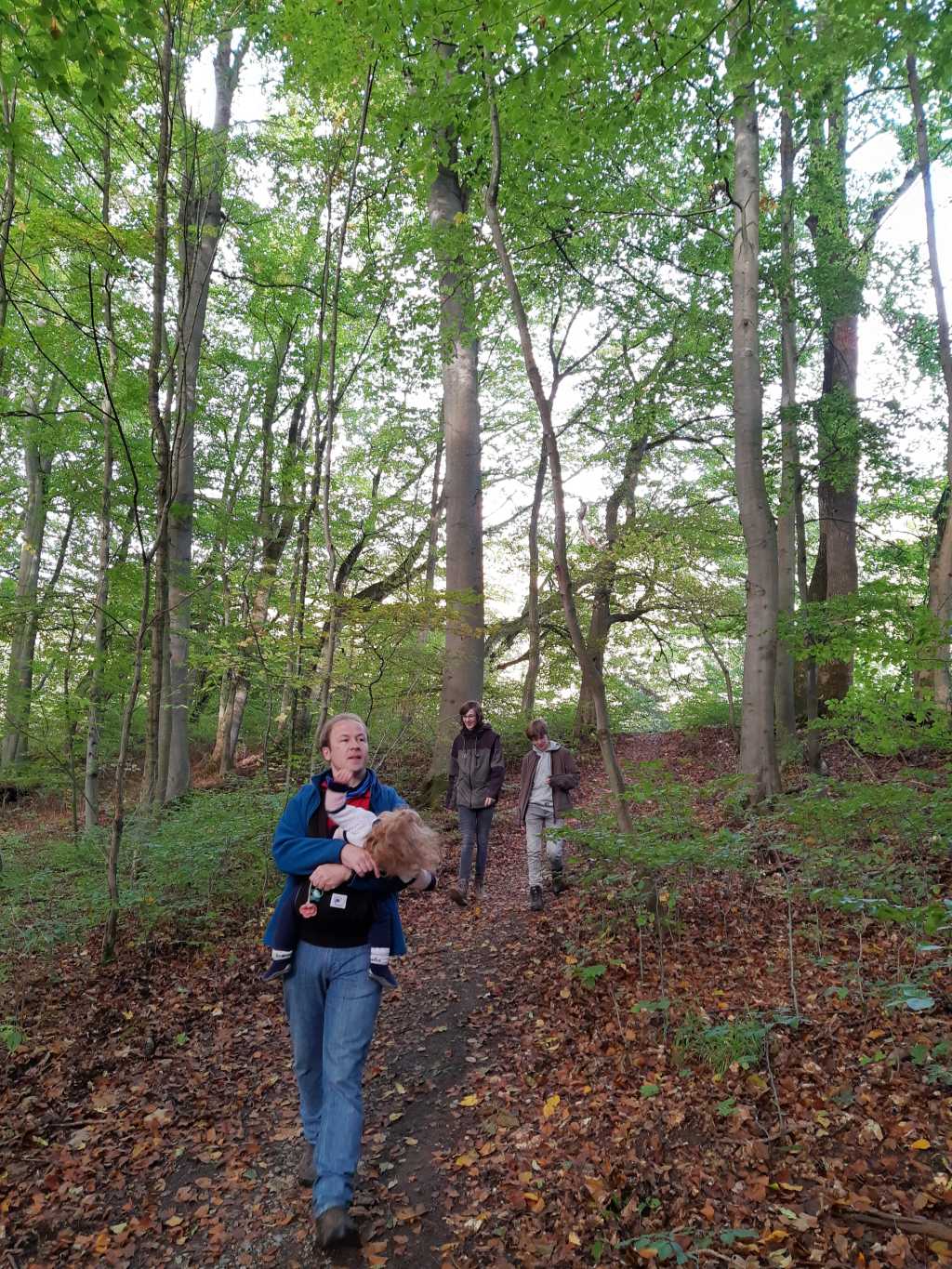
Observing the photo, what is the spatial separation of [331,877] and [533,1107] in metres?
1.91

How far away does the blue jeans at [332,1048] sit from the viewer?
2.72m

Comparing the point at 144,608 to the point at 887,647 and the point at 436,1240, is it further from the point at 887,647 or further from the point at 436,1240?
the point at 887,647

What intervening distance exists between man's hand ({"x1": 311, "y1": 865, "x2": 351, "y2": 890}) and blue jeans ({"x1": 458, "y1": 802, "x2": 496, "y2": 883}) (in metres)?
4.29

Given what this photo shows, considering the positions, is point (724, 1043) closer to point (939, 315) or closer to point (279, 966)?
point (279, 966)

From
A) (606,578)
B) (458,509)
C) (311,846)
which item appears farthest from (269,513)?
(311,846)

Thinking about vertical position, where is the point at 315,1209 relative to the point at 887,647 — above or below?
below

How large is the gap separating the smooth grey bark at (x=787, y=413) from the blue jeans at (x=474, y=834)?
15.5ft

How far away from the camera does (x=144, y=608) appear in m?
5.42

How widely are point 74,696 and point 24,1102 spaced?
468cm

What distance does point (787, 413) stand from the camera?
1010 cm

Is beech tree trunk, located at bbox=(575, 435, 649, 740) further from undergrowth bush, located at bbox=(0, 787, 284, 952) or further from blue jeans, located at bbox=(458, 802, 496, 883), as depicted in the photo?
undergrowth bush, located at bbox=(0, 787, 284, 952)

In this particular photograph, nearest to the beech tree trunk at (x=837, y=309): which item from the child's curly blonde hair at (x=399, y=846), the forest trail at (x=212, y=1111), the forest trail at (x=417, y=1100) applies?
the forest trail at (x=417, y=1100)

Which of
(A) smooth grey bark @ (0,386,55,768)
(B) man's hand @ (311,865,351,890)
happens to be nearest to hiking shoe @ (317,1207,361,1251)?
(B) man's hand @ (311,865,351,890)

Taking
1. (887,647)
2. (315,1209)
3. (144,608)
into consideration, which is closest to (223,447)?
(144,608)
